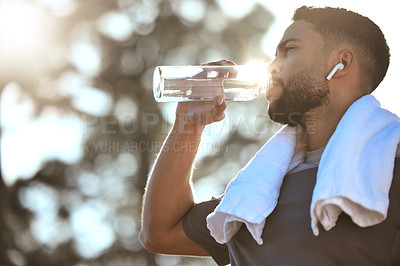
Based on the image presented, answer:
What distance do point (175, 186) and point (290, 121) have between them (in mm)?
615

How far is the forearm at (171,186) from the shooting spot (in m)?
2.95

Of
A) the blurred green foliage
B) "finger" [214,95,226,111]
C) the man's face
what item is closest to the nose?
the man's face

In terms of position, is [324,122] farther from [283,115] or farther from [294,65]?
[294,65]

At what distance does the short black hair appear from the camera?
9.60 ft

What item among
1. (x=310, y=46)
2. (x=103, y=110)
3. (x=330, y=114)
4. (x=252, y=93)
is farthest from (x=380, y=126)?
(x=103, y=110)

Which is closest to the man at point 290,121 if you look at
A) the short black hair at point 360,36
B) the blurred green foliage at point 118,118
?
the short black hair at point 360,36

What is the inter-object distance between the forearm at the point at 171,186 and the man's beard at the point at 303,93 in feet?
1.46

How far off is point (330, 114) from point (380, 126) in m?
0.49

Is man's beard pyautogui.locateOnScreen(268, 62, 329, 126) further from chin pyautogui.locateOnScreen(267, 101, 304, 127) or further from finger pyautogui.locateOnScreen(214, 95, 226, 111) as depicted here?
finger pyautogui.locateOnScreen(214, 95, 226, 111)

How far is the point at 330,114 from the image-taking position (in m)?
2.78

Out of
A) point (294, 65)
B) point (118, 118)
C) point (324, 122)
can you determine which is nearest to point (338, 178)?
point (324, 122)

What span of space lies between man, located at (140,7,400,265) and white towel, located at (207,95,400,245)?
0.18 ft

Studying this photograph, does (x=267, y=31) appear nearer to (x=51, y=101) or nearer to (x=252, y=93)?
(x=51, y=101)

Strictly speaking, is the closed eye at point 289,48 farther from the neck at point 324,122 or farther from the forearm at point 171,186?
the forearm at point 171,186
